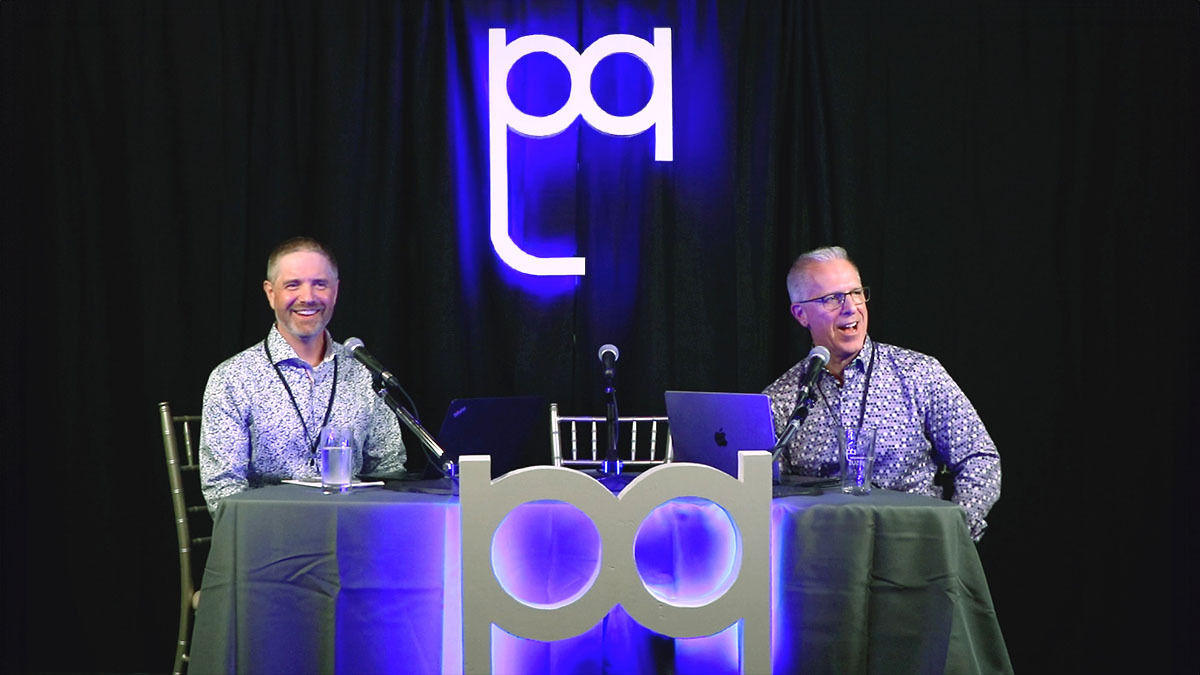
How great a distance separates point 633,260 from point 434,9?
1.27 meters

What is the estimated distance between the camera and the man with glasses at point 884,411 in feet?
9.30

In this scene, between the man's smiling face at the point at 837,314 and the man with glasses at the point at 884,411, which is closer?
the man with glasses at the point at 884,411

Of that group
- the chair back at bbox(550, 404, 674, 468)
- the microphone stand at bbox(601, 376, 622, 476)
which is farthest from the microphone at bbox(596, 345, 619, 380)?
the chair back at bbox(550, 404, 674, 468)

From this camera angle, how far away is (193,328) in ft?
12.3

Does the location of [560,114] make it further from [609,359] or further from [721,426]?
[721,426]

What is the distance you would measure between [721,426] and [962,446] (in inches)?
34.9

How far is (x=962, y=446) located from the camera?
Result: 2838 millimetres

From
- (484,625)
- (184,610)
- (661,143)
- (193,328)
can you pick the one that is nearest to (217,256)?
(193,328)

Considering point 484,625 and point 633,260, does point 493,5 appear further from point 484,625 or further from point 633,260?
point 484,625

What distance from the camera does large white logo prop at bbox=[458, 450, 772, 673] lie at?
6.86 ft

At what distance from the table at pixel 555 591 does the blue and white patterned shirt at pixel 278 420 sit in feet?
1.84

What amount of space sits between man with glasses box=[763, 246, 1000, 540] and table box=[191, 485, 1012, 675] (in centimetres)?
61

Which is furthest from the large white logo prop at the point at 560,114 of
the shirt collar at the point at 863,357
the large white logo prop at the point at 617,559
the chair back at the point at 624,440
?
the large white logo prop at the point at 617,559

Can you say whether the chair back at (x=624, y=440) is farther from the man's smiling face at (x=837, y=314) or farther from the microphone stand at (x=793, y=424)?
the microphone stand at (x=793, y=424)
